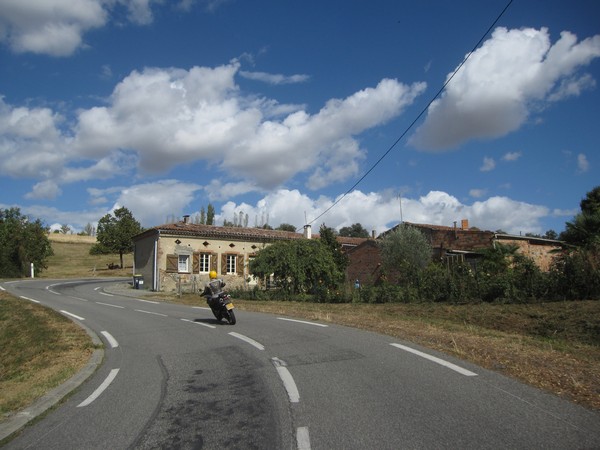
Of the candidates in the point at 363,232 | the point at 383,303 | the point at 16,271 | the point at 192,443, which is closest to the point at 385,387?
the point at 192,443

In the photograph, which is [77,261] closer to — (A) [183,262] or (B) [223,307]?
(A) [183,262]

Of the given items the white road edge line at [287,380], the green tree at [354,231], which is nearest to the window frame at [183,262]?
the white road edge line at [287,380]

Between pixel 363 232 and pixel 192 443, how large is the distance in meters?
107

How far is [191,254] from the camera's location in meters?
39.0

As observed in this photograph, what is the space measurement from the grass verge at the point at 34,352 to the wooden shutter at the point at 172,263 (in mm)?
16896

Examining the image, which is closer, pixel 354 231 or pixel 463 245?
pixel 463 245

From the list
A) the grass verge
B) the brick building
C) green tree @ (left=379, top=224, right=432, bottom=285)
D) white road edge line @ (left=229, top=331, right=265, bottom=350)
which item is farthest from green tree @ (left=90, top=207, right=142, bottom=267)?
white road edge line @ (left=229, top=331, right=265, bottom=350)

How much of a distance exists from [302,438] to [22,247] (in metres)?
61.1

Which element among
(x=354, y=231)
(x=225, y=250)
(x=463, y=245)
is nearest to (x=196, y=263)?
(x=225, y=250)

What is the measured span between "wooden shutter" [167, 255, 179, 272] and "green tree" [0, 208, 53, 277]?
2826 centimetres

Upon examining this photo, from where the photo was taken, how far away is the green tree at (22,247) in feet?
182

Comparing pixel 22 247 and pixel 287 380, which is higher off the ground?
pixel 22 247

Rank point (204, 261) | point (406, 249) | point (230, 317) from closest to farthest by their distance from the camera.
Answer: point (230, 317), point (406, 249), point (204, 261)

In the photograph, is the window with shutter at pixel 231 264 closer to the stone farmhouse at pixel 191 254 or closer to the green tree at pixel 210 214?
the stone farmhouse at pixel 191 254
